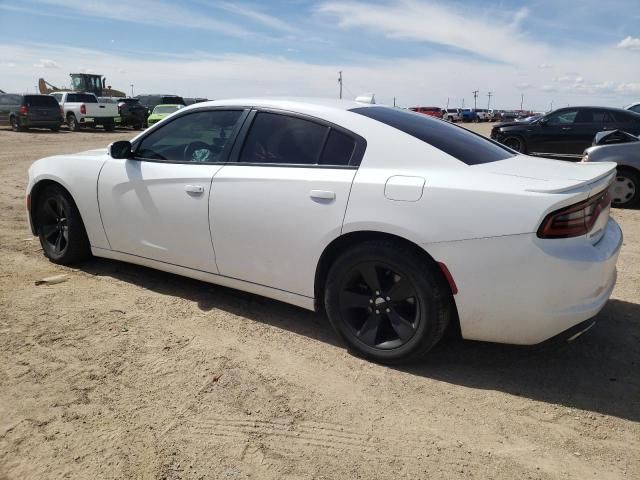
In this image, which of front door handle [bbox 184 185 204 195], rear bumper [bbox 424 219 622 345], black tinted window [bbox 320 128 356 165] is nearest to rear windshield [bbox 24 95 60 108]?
front door handle [bbox 184 185 204 195]

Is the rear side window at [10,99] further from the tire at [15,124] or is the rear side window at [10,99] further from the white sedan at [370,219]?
the white sedan at [370,219]

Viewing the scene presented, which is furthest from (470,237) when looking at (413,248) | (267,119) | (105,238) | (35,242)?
(35,242)

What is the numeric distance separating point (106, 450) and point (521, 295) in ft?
6.92

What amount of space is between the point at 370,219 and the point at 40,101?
2447cm

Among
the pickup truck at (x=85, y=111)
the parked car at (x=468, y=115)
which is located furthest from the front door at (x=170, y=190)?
the parked car at (x=468, y=115)

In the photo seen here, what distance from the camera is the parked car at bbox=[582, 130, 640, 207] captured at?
7.51 meters

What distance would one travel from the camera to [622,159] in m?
7.52

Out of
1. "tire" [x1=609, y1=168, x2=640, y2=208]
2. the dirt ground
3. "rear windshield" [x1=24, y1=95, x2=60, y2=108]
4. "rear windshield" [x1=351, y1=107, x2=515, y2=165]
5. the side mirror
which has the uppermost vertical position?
"rear windshield" [x1=24, y1=95, x2=60, y2=108]

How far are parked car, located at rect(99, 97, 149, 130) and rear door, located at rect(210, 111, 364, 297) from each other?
24.9 metres

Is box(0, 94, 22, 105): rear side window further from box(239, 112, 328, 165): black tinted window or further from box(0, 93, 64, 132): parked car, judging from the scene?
box(239, 112, 328, 165): black tinted window

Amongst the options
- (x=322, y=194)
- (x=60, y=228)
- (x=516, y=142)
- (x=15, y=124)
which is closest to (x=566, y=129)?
(x=516, y=142)

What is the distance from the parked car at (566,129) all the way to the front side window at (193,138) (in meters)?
11.3

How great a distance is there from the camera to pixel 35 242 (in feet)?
18.0

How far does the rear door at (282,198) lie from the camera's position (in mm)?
3094
